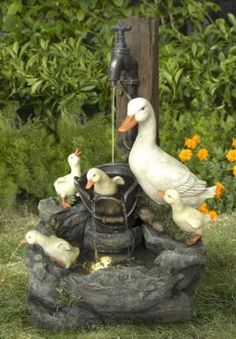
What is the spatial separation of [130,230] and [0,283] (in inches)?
39.4

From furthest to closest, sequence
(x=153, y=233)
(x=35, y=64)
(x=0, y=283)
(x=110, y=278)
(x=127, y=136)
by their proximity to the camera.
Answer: (x=35, y=64)
(x=0, y=283)
(x=127, y=136)
(x=153, y=233)
(x=110, y=278)

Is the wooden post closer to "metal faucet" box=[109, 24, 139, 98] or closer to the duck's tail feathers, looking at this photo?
"metal faucet" box=[109, 24, 139, 98]

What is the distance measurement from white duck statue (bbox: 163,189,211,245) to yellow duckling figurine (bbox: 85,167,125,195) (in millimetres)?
290

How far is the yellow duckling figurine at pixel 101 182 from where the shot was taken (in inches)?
159

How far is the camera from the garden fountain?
3910mm

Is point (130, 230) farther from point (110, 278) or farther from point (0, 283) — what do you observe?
point (0, 283)

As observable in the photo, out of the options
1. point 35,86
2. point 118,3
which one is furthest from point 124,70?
point 118,3

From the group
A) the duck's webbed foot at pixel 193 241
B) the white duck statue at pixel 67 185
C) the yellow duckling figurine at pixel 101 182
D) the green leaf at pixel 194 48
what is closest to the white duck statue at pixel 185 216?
the duck's webbed foot at pixel 193 241

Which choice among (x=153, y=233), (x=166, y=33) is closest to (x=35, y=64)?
(x=166, y=33)

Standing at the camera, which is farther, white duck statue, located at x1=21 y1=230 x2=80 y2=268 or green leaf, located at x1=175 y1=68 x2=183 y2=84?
green leaf, located at x1=175 y1=68 x2=183 y2=84

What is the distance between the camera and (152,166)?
13.4 feet

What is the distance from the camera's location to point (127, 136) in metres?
4.52

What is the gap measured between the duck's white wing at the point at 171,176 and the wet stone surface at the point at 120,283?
26 centimetres

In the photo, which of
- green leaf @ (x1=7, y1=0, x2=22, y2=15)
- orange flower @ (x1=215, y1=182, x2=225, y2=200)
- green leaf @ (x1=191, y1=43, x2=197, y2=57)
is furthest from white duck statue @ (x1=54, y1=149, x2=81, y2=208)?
green leaf @ (x1=7, y1=0, x2=22, y2=15)
